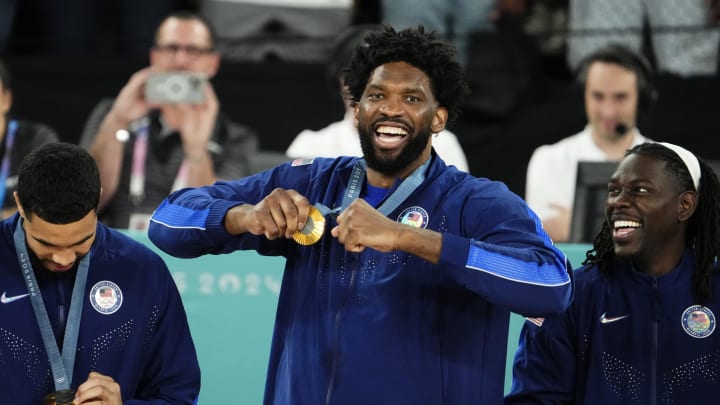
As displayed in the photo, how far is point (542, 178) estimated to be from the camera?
20.2ft

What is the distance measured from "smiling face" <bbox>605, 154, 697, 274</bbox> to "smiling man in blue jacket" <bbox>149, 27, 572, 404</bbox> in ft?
1.62

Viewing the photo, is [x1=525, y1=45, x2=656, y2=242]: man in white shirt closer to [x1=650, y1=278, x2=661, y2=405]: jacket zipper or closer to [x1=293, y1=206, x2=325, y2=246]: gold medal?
[x1=650, y1=278, x2=661, y2=405]: jacket zipper

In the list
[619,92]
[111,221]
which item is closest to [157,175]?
[111,221]

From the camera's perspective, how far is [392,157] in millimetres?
3754

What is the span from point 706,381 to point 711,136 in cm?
293

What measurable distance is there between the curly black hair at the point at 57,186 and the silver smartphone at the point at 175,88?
2.73 m

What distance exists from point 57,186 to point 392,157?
37.2 inches

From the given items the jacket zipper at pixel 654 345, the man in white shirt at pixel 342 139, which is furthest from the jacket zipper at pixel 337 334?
the man in white shirt at pixel 342 139

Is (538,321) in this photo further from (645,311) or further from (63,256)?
(63,256)

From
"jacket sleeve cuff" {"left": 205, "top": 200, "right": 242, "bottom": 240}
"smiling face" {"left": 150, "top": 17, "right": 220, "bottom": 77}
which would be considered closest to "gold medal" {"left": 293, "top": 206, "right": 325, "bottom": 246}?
"jacket sleeve cuff" {"left": 205, "top": 200, "right": 242, "bottom": 240}

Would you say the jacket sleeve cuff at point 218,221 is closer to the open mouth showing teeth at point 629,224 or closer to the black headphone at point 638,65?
the open mouth showing teeth at point 629,224

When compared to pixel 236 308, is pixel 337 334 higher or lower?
higher

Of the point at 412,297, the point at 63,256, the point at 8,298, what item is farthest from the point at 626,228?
the point at 8,298

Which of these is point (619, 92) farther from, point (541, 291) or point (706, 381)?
point (541, 291)
